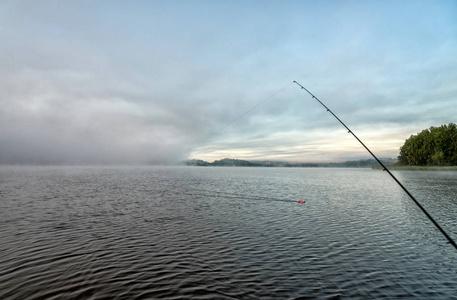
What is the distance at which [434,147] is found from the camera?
411 ft

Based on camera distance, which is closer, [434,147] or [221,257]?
[221,257]

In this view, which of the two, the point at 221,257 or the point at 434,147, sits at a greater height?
the point at 434,147

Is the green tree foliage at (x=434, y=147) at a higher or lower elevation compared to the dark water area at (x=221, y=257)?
higher

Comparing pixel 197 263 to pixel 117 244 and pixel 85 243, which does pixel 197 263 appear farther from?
pixel 85 243

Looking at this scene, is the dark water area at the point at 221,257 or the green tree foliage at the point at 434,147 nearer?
the dark water area at the point at 221,257

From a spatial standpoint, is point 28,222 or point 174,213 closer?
point 28,222

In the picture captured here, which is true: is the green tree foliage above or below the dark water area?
above

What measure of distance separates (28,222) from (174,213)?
10380 millimetres

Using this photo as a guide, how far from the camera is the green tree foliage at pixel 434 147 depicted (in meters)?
121

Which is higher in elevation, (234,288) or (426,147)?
(426,147)

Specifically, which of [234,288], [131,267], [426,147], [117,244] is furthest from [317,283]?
[426,147]

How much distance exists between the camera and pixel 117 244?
43.4 ft

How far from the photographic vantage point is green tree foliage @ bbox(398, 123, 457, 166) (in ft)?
396

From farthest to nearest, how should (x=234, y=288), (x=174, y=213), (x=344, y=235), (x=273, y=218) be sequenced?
(x=174, y=213) < (x=273, y=218) < (x=344, y=235) < (x=234, y=288)
